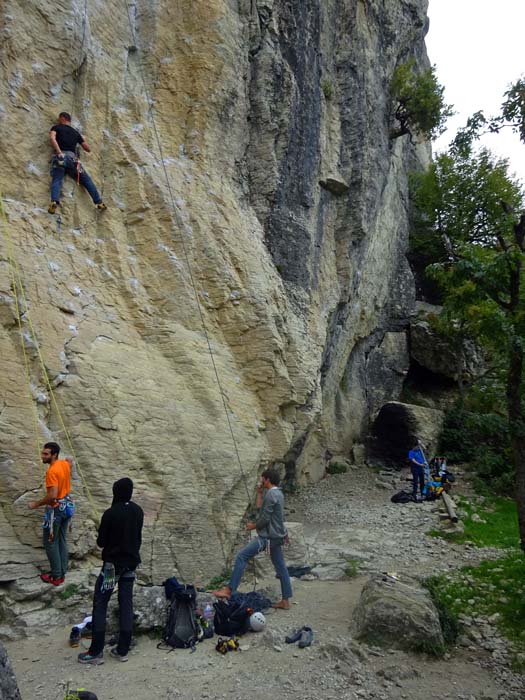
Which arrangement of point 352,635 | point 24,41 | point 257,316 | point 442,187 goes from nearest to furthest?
point 352,635 < point 24,41 < point 257,316 < point 442,187

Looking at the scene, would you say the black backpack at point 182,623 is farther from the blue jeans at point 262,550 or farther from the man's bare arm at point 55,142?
the man's bare arm at point 55,142

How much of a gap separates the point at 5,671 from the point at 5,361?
4723 mm

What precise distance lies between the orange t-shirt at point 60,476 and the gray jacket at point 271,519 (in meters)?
2.56

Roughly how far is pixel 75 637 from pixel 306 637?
101 inches

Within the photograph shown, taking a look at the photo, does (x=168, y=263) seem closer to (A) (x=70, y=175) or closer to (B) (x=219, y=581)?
(A) (x=70, y=175)

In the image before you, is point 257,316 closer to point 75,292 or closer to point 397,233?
point 75,292

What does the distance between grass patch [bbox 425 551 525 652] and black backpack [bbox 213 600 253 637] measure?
251 cm

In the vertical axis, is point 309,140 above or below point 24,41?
above

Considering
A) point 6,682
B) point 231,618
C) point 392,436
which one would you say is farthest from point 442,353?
point 6,682

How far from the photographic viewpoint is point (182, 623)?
5.92 m

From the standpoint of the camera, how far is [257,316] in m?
10.8

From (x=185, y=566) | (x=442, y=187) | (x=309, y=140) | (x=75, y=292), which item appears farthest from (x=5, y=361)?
(x=442, y=187)

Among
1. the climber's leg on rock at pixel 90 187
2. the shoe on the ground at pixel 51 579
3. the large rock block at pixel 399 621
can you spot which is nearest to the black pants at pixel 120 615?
the shoe on the ground at pixel 51 579

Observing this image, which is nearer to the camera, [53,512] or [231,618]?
[231,618]
